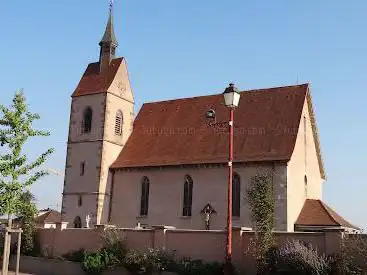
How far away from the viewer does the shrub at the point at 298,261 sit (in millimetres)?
15844

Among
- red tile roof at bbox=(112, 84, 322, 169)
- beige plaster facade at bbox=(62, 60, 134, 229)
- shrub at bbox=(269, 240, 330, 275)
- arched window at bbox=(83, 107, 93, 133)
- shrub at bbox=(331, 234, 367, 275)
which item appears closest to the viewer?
shrub at bbox=(331, 234, 367, 275)

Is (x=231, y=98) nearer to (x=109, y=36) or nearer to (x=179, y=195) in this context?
(x=179, y=195)

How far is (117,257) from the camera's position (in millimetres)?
21062

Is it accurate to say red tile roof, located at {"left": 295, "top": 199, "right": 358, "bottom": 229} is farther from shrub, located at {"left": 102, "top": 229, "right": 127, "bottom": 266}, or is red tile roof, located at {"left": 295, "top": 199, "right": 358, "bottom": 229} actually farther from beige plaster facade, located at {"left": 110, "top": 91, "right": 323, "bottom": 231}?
shrub, located at {"left": 102, "top": 229, "right": 127, "bottom": 266}

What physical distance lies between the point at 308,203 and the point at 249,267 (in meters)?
10.4

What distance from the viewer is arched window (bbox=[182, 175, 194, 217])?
93.6 feet

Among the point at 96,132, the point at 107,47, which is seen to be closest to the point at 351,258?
the point at 96,132

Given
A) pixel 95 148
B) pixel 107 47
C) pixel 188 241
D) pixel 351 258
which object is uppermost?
pixel 107 47

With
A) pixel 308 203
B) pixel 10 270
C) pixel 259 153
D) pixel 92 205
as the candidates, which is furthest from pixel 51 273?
pixel 308 203

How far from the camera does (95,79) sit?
3488 centimetres

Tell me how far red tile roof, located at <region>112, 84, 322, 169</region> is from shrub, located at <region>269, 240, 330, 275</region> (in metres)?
9.20

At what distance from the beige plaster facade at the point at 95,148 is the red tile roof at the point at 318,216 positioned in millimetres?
12862

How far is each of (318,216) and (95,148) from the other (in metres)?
15.4

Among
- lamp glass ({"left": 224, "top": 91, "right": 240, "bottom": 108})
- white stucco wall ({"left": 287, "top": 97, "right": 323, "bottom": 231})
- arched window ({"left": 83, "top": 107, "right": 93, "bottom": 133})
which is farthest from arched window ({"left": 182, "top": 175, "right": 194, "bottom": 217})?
lamp glass ({"left": 224, "top": 91, "right": 240, "bottom": 108})
